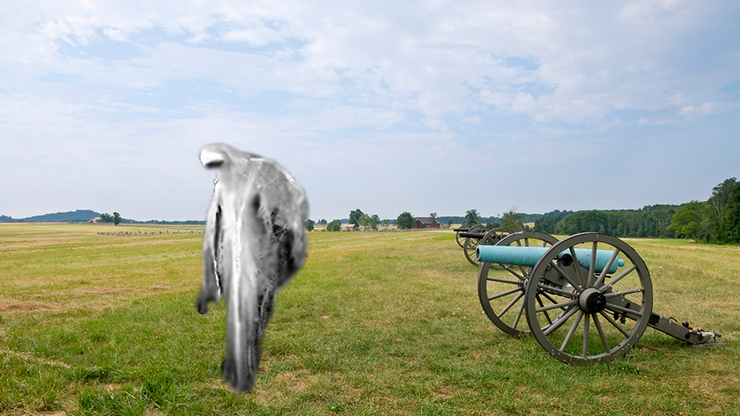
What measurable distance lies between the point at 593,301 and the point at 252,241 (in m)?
5.86

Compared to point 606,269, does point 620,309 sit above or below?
below

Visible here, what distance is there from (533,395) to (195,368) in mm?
4006

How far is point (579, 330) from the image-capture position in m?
7.64

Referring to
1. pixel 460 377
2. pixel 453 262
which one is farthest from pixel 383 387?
pixel 453 262

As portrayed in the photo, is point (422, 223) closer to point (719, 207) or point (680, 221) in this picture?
point (680, 221)

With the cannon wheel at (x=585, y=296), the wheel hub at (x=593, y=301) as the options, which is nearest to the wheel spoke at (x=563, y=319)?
the cannon wheel at (x=585, y=296)

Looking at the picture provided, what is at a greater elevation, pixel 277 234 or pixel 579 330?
pixel 277 234

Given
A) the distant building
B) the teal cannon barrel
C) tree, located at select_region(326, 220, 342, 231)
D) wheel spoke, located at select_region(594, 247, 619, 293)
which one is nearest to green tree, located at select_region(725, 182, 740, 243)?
the distant building

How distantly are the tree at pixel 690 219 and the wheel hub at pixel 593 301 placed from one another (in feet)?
181

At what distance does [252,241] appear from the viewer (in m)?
0.84

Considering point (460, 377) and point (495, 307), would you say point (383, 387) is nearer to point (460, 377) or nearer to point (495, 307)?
point (460, 377)

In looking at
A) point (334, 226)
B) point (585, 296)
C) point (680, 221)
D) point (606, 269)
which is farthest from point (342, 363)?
point (680, 221)

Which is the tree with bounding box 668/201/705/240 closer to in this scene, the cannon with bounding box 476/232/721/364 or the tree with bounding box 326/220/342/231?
the cannon with bounding box 476/232/721/364

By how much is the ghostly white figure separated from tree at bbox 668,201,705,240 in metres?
60.8
